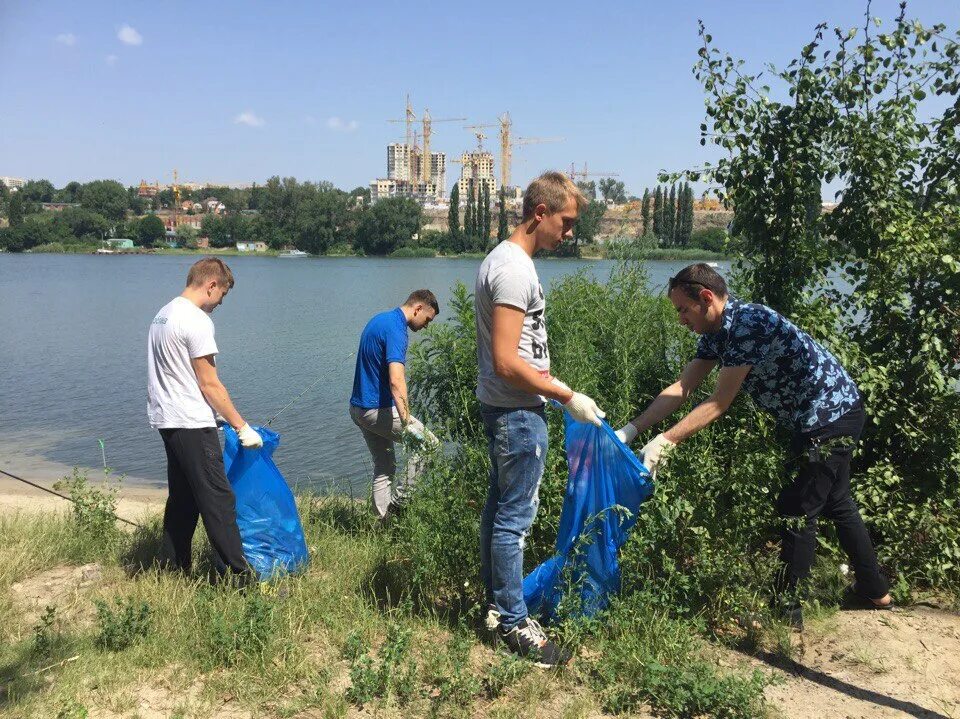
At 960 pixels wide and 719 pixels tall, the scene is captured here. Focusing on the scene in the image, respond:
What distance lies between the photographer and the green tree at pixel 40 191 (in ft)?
421

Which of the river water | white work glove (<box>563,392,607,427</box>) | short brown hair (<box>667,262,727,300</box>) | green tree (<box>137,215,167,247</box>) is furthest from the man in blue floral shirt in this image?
green tree (<box>137,215,167,247</box>)

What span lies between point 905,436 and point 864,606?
914 millimetres

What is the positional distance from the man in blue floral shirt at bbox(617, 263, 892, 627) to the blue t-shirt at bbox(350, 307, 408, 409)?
1.77 meters

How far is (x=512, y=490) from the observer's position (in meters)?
3.20

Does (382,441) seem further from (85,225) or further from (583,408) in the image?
(85,225)

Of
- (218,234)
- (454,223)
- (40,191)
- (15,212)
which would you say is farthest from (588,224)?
(40,191)

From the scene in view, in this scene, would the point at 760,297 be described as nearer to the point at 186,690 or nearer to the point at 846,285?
the point at 846,285

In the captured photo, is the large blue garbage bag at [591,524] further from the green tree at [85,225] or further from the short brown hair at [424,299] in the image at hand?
the green tree at [85,225]

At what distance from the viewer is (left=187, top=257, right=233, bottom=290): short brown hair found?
4094 mm

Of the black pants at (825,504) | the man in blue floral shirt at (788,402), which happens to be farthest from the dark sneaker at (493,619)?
the black pants at (825,504)

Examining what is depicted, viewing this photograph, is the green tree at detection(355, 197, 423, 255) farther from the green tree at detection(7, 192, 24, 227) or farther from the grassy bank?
the grassy bank

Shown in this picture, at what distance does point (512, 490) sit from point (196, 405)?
173 centimetres

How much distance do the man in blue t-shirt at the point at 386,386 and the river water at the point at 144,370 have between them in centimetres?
57

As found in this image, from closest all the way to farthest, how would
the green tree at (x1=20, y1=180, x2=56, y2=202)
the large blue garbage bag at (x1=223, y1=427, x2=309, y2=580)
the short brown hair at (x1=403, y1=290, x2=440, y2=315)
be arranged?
the large blue garbage bag at (x1=223, y1=427, x2=309, y2=580) < the short brown hair at (x1=403, y1=290, x2=440, y2=315) < the green tree at (x1=20, y1=180, x2=56, y2=202)
